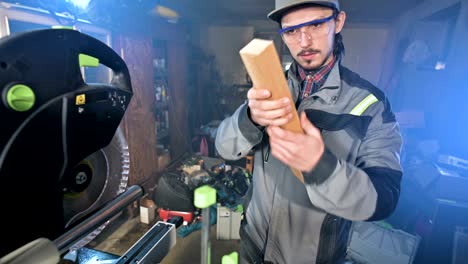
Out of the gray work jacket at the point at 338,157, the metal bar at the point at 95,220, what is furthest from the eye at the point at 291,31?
the metal bar at the point at 95,220

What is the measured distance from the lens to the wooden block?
14.9 inches

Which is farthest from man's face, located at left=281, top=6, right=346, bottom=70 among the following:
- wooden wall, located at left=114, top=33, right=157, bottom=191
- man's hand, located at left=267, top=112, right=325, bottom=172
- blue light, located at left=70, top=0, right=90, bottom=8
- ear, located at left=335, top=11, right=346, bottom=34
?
wooden wall, located at left=114, top=33, right=157, bottom=191

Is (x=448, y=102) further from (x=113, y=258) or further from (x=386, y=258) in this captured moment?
(x=113, y=258)

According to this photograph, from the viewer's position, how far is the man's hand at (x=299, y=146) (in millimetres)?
470

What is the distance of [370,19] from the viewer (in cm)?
439

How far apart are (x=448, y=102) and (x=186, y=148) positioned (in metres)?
3.32

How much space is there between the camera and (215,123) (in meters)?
4.32

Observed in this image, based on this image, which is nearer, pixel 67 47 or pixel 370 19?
pixel 67 47

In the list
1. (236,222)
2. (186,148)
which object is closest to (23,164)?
(236,222)

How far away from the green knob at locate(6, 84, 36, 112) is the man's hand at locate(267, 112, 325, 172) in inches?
18.3

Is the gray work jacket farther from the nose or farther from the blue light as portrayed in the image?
the blue light

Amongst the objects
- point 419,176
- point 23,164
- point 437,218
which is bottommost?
point 437,218

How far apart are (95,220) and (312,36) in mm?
908

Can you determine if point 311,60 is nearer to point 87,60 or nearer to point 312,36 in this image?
point 312,36
